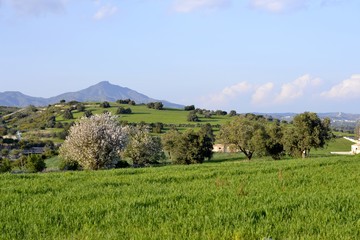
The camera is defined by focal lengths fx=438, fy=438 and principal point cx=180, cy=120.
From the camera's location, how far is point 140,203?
1242 centimetres

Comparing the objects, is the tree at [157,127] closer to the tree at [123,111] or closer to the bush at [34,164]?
the tree at [123,111]

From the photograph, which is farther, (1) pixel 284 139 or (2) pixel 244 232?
(1) pixel 284 139

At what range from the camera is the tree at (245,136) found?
263 feet

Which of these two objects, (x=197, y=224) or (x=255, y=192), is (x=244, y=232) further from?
(x=255, y=192)

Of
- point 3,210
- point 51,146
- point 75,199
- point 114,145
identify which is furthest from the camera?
point 51,146

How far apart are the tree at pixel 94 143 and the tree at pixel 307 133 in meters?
32.3

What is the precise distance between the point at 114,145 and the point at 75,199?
141 feet

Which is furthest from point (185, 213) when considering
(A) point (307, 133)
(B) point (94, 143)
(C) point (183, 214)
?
(A) point (307, 133)

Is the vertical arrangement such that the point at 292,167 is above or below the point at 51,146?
above

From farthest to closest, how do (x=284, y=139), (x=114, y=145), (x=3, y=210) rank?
1. (x=284, y=139)
2. (x=114, y=145)
3. (x=3, y=210)

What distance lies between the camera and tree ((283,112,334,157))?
73400mm

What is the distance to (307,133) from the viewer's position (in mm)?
73625

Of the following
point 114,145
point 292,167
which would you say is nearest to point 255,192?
point 292,167

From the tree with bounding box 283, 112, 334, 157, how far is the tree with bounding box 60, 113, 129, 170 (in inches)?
1270
